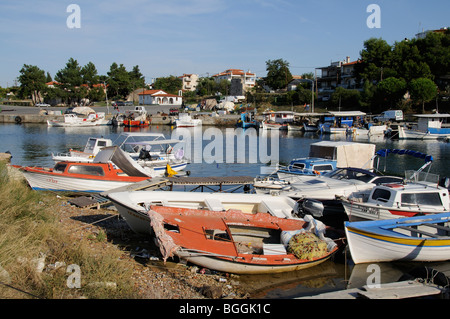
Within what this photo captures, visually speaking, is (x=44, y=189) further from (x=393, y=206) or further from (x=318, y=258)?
(x=393, y=206)

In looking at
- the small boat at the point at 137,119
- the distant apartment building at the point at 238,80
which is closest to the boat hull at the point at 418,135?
the small boat at the point at 137,119

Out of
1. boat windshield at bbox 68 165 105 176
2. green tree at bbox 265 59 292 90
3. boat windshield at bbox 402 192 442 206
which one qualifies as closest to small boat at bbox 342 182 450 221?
boat windshield at bbox 402 192 442 206

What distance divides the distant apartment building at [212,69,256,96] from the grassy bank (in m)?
93.2

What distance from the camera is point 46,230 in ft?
31.8

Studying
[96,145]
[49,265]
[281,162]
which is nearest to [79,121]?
[96,145]

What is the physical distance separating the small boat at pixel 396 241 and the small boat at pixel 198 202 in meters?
2.36

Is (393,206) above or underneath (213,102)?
underneath

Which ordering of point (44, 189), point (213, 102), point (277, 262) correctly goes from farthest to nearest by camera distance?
point (213, 102) < point (44, 189) < point (277, 262)

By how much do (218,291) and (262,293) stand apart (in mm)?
1335

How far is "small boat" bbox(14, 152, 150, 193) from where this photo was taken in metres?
17.4

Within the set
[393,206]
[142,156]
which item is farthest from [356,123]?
[393,206]

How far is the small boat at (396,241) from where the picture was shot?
35.0ft

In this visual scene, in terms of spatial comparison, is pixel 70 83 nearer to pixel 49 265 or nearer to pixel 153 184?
pixel 153 184

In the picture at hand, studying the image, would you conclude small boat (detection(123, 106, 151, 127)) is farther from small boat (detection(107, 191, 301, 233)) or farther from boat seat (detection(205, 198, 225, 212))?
boat seat (detection(205, 198, 225, 212))
